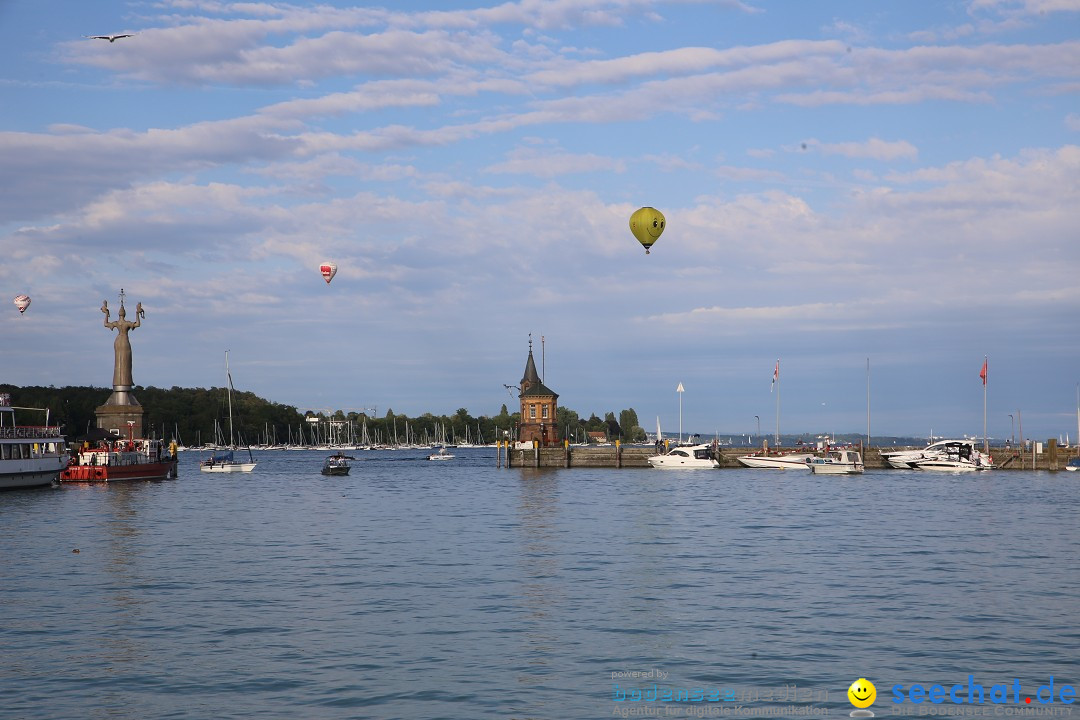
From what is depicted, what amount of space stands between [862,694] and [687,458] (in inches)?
4531

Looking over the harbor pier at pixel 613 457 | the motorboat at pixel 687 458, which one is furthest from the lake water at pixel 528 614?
the harbor pier at pixel 613 457

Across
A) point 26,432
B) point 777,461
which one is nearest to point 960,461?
point 777,461

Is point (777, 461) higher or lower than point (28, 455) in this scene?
lower

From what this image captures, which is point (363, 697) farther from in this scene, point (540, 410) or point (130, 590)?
point (540, 410)

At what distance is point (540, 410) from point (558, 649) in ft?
410

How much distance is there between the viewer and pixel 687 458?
446ft

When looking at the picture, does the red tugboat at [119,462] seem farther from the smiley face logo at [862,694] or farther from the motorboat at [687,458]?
the smiley face logo at [862,694]

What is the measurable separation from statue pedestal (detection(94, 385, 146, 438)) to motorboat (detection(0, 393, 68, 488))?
57.3ft

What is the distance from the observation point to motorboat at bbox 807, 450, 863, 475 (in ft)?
411

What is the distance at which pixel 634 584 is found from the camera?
37.1 metres

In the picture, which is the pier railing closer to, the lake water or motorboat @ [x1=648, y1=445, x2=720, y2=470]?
the lake water

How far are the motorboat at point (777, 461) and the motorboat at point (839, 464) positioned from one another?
450cm

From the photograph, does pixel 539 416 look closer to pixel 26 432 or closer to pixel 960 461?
pixel 960 461

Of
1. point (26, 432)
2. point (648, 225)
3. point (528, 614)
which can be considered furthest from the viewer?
→ point (26, 432)
